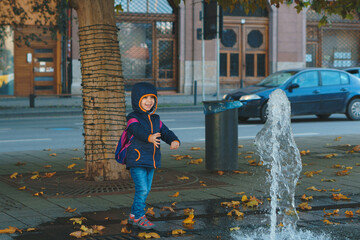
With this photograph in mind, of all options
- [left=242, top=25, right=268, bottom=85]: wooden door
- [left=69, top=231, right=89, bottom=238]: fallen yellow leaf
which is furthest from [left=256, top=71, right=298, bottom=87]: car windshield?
[left=242, top=25, right=268, bottom=85]: wooden door

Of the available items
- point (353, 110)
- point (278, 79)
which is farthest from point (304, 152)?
point (353, 110)

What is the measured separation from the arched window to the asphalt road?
1133 centimetres

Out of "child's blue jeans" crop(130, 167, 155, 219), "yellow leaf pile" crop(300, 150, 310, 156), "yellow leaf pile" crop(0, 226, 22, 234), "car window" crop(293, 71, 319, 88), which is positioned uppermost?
"car window" crop(293, 71, 319, 88)

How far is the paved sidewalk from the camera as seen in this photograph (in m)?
5.99

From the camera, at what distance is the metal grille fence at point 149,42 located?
3139 centimetres

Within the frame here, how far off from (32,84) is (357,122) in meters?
16.3

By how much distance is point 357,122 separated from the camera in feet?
60.5

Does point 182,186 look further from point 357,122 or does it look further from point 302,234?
point 357,122

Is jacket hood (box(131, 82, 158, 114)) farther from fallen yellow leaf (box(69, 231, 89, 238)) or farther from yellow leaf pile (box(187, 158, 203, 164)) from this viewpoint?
yellow leaf pile (box(187, 158, 203, 164))

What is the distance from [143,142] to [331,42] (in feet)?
101

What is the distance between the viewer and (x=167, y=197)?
7.46 meters

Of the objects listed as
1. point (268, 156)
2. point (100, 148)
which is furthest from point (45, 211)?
point (268, 156)

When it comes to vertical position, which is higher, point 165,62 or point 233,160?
point 165,62

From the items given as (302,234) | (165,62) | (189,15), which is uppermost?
(189,15)
